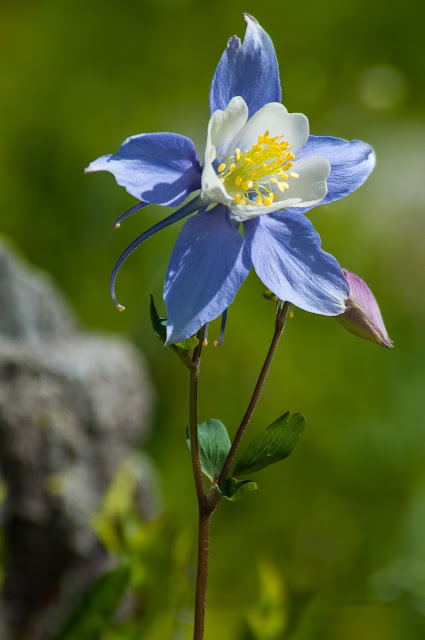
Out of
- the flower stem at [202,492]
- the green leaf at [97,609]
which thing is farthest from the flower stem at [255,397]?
the green leaf at [97,609]

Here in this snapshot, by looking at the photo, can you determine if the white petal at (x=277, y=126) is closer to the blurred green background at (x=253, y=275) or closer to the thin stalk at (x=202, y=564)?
the thin stalk at (x=202, y=564)

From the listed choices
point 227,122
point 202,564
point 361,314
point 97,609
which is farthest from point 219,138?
point 97,609

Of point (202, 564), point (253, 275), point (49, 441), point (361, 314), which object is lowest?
point (49, 441)

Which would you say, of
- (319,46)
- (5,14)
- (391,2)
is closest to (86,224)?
(5,14)

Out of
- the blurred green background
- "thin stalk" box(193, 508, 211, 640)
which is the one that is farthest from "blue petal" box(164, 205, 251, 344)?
the blurred green background

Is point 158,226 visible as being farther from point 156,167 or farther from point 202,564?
point 202,564

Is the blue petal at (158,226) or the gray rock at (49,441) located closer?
the blue petal at (158,226)

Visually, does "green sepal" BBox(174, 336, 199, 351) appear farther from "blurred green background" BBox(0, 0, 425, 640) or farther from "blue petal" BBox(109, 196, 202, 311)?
"blurred green background" BBox(0, 0, 425, 640)
